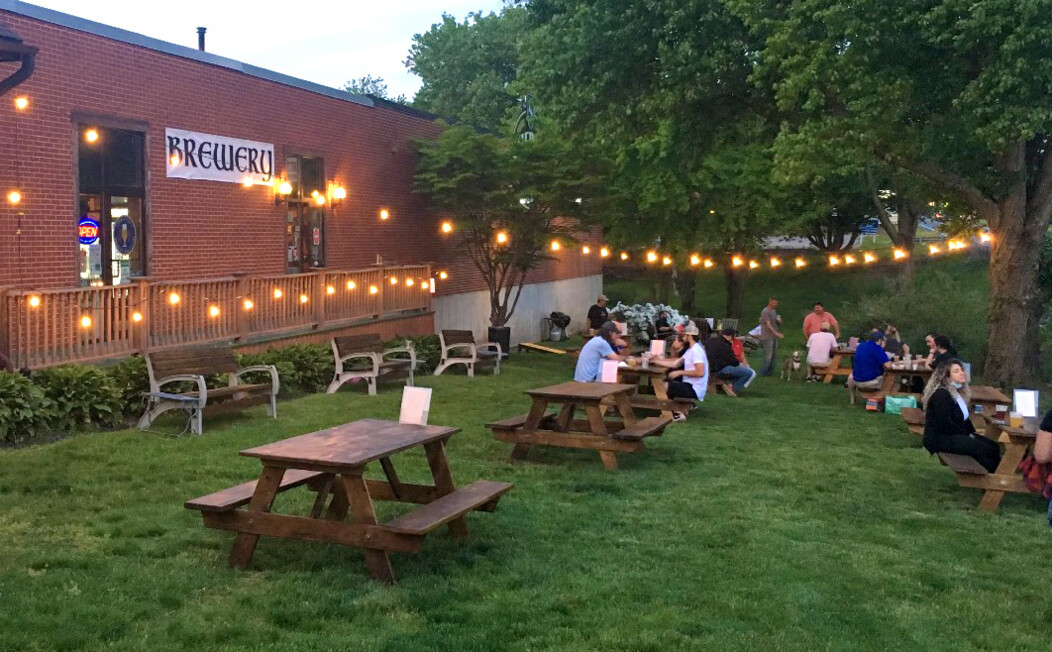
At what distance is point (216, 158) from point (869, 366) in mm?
10908

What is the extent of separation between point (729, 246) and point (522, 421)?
83.2 feet

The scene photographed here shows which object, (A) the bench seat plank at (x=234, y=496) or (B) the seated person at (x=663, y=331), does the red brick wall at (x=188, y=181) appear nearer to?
(B) the seated person at (x=663, y=331)

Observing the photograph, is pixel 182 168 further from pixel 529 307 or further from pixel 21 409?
pixel 529 307

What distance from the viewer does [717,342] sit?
1697cm

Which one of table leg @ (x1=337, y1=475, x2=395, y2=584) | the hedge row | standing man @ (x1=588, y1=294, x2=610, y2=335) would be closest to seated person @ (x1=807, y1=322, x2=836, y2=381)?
standing man @ (x1=588, y1=294, x2=610, y2=335)

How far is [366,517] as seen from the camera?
20.5 feet

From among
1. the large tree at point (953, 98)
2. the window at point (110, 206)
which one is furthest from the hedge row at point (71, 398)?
the large tree at point (953, 98)

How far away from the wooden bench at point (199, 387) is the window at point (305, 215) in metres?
5.64

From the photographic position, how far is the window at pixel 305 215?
60.8ft

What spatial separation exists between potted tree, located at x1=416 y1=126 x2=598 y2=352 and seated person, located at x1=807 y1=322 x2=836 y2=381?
18.7ft

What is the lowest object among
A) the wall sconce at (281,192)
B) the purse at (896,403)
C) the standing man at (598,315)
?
the purse at (896,403)

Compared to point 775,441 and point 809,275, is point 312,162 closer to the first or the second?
point 775,441

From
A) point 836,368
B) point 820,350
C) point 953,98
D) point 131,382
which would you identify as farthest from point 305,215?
point 953,98

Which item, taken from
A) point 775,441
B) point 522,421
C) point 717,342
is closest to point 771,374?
point 717,342
